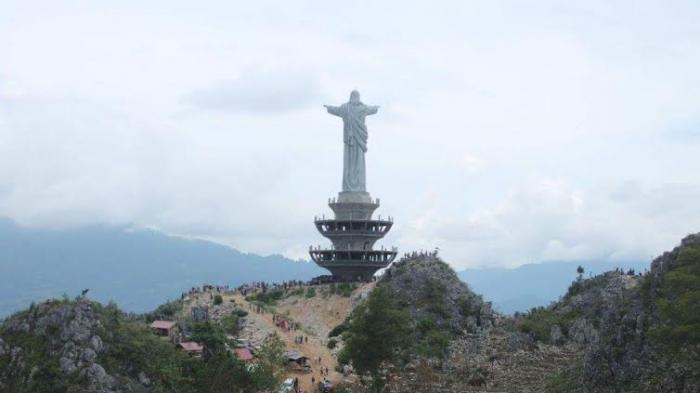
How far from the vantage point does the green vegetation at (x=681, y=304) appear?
1953 inches

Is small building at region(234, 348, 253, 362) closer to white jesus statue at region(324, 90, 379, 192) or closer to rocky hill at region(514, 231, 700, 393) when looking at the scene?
rocky hill at region(514, 231, 700, 393)

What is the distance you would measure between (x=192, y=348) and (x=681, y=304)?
104 ft

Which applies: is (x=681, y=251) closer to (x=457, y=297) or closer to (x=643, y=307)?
(x=643, y=307)

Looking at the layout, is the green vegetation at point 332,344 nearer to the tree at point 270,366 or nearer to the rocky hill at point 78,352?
the tree at point 270,366

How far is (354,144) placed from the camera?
364ft

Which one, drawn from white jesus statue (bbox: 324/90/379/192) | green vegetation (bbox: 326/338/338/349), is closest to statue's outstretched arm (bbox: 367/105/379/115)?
white jesus statue (bbox: 324/90/379/192)

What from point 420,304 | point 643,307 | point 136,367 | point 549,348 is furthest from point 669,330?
point 420,304

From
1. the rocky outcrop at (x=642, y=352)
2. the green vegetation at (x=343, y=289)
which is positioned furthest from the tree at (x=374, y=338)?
the green vegetation at (x=343, y=289)

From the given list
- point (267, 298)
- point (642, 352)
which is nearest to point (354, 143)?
point (267, 298)

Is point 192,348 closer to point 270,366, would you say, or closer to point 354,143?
point 270,366

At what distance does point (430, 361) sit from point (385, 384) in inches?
338

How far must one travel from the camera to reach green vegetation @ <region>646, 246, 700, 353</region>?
49594mm

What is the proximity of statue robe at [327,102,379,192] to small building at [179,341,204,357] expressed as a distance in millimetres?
48131

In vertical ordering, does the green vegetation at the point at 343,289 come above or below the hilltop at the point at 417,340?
above
